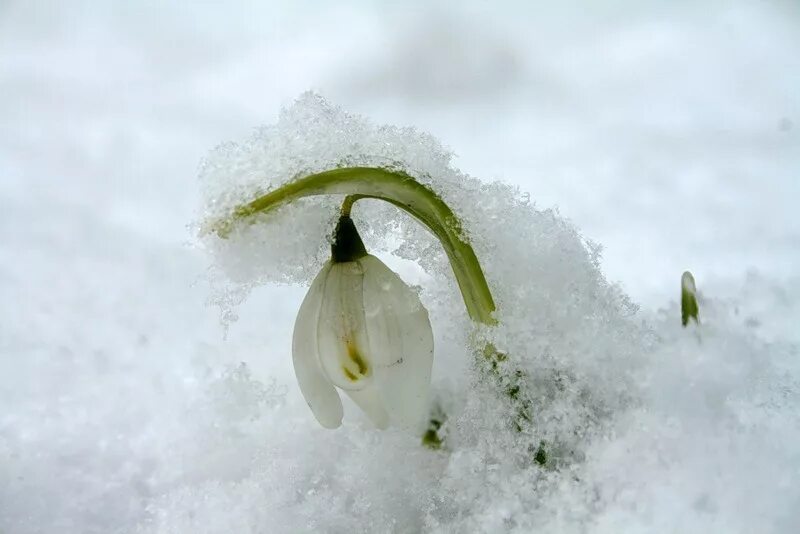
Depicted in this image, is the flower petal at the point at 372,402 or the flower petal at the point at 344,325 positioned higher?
the flower petal at the point at 344,325

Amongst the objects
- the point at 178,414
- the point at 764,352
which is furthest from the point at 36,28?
the point at 764,352

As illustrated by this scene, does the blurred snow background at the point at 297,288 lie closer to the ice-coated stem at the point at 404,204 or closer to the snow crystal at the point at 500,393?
the snow crystal at the point at 500,393

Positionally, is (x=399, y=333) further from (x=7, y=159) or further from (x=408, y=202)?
(x=7, y=159)

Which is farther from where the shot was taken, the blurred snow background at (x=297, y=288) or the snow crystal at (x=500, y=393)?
the blurred snow background at (x=297, y=288)

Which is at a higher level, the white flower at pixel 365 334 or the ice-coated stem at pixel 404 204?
the ice-coated stem at pixel 404 204

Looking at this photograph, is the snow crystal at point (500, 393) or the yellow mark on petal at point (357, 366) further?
the yellow mark on petal at point (357, 366)

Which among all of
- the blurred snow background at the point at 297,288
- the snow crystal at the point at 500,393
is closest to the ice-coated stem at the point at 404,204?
the snow crystal at the point at 500,393

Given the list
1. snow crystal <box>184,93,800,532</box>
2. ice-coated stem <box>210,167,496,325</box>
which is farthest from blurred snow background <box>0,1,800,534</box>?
ice-coated stem <box>210,167,496,325</box>
